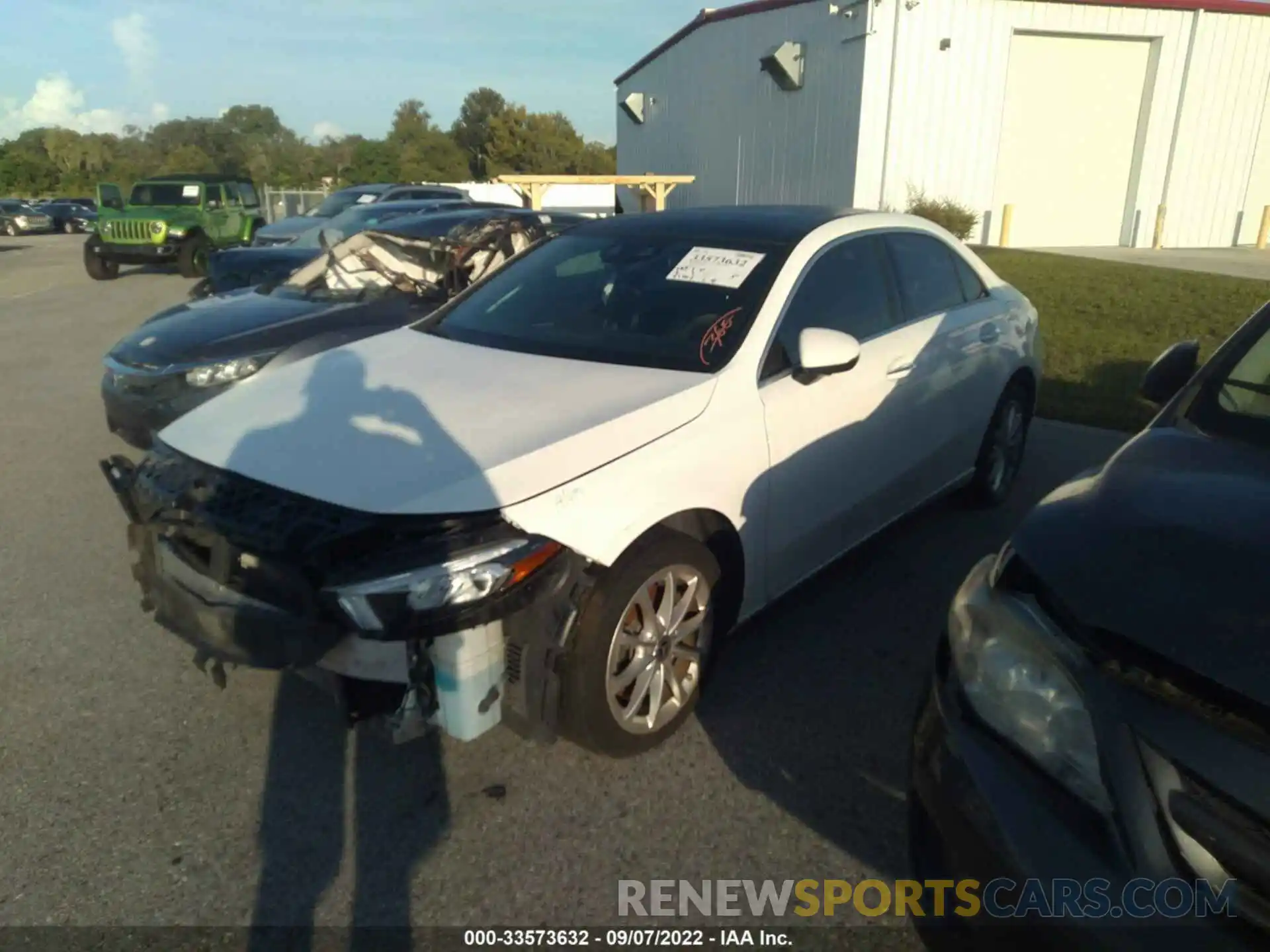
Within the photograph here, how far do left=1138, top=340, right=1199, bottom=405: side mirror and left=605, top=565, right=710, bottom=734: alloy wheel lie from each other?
169 cm

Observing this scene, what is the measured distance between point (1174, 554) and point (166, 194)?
19184mm

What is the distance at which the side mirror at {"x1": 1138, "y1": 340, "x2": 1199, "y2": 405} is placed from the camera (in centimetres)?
320

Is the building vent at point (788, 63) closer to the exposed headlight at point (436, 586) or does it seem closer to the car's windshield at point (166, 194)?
the car's windshield at point (166, 194)

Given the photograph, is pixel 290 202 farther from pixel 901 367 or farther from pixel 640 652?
pixel 640 652

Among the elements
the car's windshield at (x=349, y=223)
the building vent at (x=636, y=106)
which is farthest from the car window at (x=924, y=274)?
the building vent at (x=636, y=106)

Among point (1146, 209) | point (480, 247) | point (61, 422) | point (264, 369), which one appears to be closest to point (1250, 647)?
point (264, 369)

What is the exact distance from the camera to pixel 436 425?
2861mm

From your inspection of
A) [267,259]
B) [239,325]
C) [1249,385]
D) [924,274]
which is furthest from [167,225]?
[1249,385]

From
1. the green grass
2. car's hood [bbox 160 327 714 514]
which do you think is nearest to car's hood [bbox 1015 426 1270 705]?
car's hood [bbox 160 327 714 514]

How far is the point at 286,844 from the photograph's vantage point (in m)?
2.60

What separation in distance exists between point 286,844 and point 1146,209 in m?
23.8

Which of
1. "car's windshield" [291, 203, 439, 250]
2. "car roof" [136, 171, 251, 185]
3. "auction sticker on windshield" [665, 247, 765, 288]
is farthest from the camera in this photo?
"car roof" [136, 171, 251, 185]

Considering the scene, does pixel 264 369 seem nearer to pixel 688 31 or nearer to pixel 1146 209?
pixel 1146 209

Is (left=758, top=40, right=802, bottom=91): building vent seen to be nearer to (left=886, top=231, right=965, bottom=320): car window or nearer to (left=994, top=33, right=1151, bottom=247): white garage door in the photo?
(left=994, top=33, right=1151, bottom=247): white garage door
